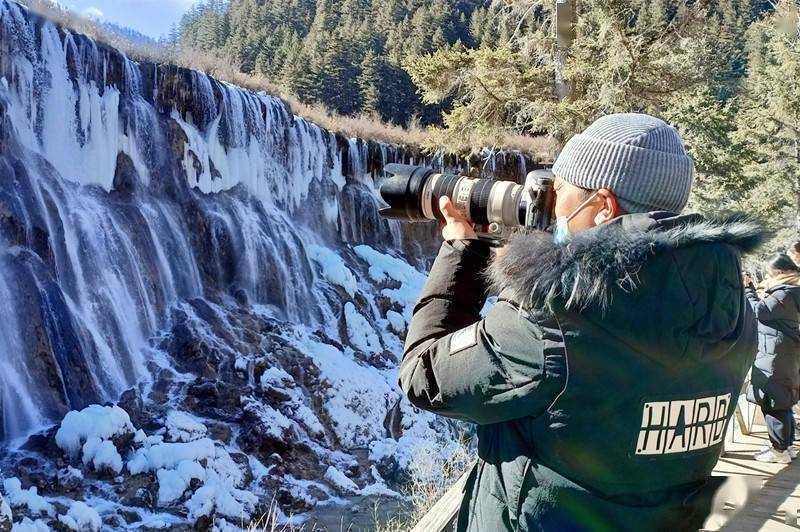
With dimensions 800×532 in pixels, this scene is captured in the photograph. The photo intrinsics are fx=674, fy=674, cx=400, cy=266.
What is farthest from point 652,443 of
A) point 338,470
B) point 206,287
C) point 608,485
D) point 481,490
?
point 206,287

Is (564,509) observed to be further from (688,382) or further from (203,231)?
(203,231)

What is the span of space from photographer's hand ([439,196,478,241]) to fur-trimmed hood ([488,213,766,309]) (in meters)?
0.31

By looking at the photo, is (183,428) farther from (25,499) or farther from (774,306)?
(774,306)

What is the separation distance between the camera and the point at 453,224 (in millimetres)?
1521

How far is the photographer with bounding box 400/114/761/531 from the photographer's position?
108cm

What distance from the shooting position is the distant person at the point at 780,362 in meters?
4.21

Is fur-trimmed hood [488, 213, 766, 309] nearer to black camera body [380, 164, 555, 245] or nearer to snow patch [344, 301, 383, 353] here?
black camera body [380, 164, 555, 245]

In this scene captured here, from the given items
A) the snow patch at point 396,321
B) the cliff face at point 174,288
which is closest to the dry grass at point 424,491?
the cliff face at point 174,288

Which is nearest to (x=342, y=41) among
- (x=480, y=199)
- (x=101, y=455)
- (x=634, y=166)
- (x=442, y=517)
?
(x=101, y=455)

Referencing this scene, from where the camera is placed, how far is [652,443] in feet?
3.64

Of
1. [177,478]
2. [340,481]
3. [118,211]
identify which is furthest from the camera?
[118,211]

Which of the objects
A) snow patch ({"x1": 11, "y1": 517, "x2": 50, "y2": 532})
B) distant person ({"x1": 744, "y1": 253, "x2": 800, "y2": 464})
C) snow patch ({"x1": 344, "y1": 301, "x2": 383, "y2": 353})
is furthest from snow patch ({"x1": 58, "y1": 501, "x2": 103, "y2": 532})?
snow patch ({"x1": 344, "y1": 301, "x2": 383, "y2": 353})

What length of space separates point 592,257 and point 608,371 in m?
0.18

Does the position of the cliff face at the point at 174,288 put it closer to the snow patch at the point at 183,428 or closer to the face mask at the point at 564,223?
the snow patch at the point at 183,428
